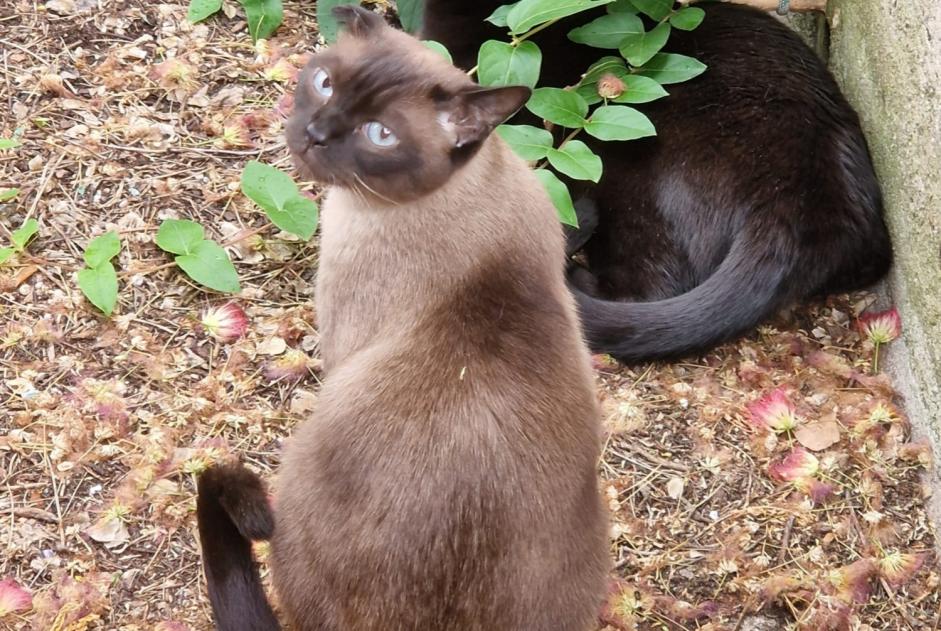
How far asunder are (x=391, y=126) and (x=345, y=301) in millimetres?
351

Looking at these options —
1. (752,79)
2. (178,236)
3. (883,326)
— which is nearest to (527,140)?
(752,79)

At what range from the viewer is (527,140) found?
2611mm

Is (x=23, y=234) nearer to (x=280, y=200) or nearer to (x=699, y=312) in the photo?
(x=280, y=200)

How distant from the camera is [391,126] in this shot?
176cm

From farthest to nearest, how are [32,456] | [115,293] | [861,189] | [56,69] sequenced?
[56,69] → [861,189] → [115,293] → [32,456]

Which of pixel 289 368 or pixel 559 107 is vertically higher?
pixel 559 107

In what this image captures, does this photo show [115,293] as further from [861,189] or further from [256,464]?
[861,189]

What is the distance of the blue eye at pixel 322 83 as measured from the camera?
180 cm

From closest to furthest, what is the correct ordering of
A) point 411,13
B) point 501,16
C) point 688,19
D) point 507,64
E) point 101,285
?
1. point 101,285
2. point 507,64
3. point 501,16
4. point 688,19
5. point 411,13

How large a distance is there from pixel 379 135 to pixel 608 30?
50.2 inches

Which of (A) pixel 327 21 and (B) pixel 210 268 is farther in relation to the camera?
(A) pixel 327 21

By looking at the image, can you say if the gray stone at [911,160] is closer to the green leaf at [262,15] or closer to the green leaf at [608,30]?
→ the green leaf at [608,30]

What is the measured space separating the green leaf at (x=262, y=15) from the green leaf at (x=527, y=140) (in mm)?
825

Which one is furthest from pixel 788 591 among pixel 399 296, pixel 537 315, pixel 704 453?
pixel 399 296
